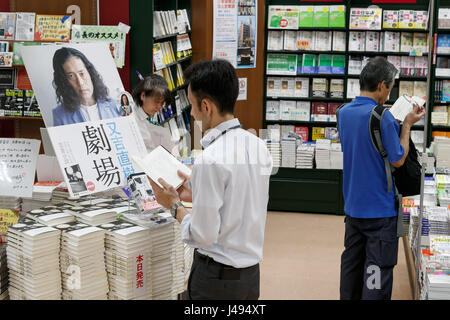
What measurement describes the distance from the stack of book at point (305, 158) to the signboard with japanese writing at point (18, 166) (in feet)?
14.5

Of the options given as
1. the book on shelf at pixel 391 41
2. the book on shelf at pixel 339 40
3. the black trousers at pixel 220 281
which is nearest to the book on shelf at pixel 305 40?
the book on shelf at pixel 339 40

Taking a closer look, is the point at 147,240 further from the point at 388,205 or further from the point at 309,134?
the point at 309,134

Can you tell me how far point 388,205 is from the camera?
3641mm

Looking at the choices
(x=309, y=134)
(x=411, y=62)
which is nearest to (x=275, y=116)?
(x=309, y=134)

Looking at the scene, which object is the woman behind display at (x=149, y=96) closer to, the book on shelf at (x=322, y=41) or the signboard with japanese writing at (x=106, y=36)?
the signboard with japanese writing at (x=106, y=36)

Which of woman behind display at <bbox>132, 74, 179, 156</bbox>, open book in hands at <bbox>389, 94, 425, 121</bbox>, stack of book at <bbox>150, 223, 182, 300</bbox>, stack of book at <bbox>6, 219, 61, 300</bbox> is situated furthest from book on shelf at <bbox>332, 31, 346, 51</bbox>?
stack of book at <bbox>6, 219, 61, 300</bbox>

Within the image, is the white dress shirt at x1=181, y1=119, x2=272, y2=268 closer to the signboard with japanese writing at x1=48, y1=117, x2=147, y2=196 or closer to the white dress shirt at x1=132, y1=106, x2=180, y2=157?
the signboard with japanese writing at x1=48, y1=117, x2=147, y2=196

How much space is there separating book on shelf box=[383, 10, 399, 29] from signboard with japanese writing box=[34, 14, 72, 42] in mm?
4033

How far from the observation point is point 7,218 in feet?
10.8

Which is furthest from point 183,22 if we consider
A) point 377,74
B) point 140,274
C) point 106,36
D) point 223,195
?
point 223,195

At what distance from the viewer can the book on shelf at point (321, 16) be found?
727 centimetres

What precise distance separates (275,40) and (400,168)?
13.6 ft

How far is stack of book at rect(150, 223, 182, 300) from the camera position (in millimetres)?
2954

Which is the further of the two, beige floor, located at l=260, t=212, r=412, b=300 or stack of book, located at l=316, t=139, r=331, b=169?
stack of book, located at l=316, t=139, r=331, b=169
